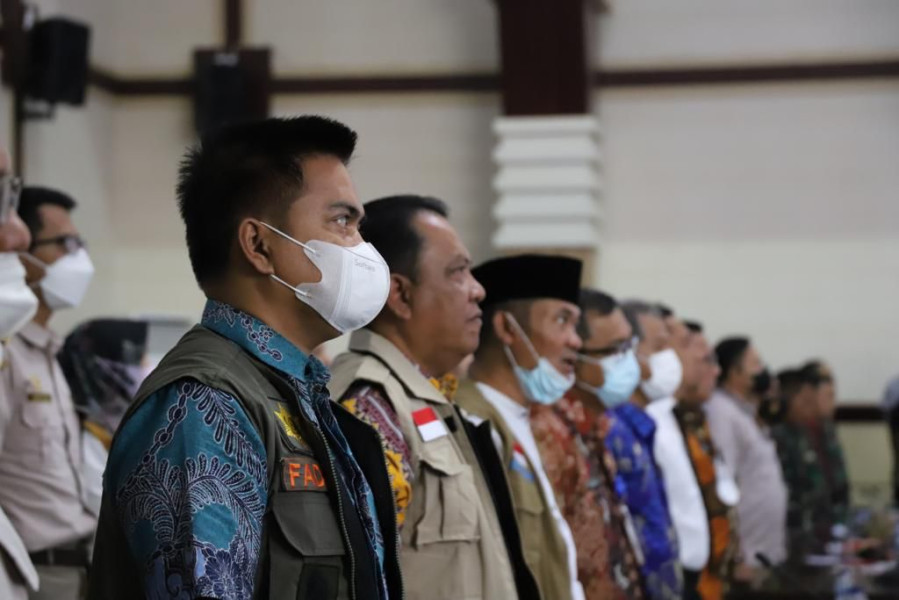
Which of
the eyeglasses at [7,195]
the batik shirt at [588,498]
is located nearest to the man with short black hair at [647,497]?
the batik shirt at [588,498]

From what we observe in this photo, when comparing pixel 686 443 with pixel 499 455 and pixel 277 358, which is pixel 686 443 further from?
pixel 277 358

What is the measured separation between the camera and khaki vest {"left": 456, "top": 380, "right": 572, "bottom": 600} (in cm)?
324

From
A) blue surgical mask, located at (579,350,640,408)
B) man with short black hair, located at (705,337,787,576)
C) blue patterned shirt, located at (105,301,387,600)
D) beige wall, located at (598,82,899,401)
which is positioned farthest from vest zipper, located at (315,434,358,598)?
beige wall, located at (598,82,899,401)

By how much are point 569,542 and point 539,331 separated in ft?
1.71

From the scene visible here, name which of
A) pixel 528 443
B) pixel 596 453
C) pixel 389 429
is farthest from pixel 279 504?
pixel 596 453

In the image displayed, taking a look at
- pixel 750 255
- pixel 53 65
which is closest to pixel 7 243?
pixel 53 65

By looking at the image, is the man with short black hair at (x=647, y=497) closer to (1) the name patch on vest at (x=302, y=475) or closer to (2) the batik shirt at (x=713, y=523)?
(2) the batik shirt at (x=713, y=523)

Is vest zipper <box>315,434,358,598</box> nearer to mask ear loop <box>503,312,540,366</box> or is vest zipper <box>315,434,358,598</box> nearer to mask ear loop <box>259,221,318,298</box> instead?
mask ear loop <box>259,221,318,298</box>

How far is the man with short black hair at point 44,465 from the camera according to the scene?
3.49 m

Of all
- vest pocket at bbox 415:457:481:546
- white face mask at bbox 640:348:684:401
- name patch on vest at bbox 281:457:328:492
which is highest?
name patch on vest at bbox 281:457:328:492

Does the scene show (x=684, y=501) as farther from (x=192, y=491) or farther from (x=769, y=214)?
(x=192, y=491)

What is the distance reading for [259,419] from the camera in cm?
179

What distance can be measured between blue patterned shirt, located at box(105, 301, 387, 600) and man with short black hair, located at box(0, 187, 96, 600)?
6.10ft

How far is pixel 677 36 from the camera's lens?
26.4 feet
